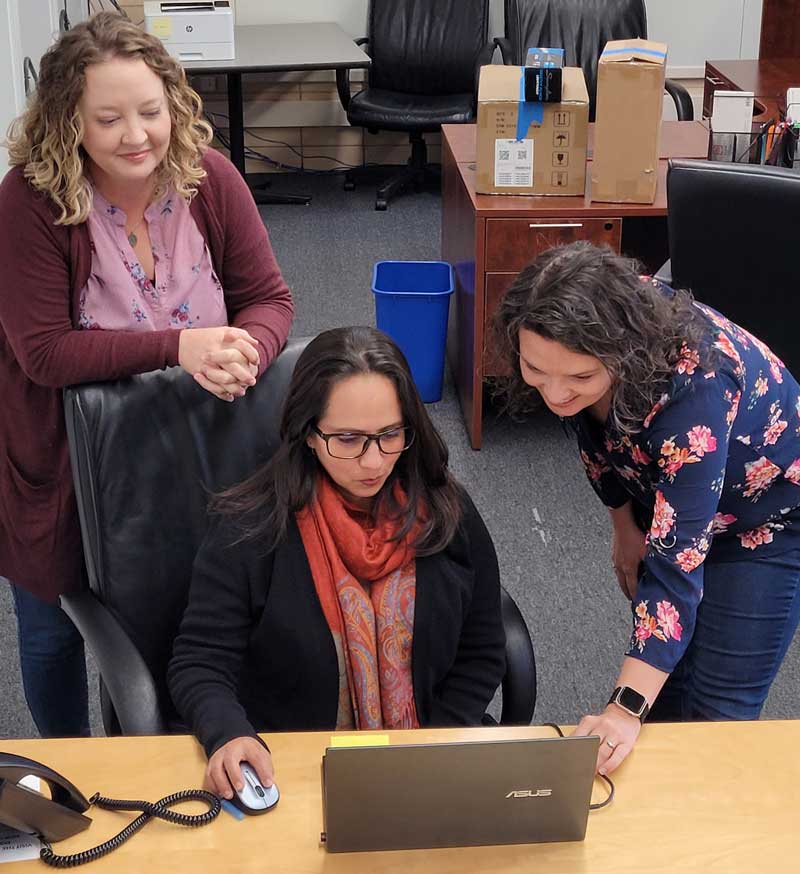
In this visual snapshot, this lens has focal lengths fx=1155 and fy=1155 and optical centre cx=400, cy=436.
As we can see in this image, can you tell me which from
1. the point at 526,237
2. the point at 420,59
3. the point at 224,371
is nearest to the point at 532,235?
the point at 526,237

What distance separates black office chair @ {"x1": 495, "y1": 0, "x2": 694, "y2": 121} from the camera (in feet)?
16.1

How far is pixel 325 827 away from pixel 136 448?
1.97ft

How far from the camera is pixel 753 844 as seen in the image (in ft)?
3.96

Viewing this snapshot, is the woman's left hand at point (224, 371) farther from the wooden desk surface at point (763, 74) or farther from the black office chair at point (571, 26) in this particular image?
the black office chair at point (571, 26)

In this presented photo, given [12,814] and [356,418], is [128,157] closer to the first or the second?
[356,418]

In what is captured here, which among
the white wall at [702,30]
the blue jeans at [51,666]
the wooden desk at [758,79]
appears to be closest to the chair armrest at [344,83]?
the white wall at [702,30]

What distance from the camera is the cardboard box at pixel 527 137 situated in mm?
2938

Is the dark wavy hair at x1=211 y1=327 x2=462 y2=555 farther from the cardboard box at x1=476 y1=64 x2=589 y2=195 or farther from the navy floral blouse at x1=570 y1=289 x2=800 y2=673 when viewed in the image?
the cardboard box at x1=476 y1=64 x2=589 y2=195

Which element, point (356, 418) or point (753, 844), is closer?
point (753, 844)

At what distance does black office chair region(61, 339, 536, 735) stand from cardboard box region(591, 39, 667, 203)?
1.56 m

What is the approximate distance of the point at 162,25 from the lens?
4.95 metres

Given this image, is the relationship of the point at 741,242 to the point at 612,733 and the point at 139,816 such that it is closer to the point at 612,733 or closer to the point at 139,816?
the point at 612,733

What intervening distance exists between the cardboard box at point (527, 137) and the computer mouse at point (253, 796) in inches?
82.2

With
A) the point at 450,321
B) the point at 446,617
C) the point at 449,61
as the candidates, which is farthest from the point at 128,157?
the point at 449,61
